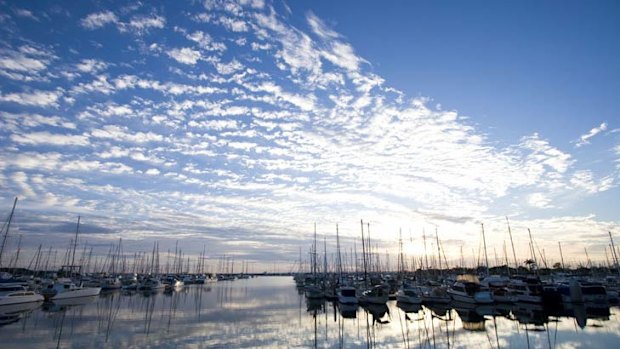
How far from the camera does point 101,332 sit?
83.3ft

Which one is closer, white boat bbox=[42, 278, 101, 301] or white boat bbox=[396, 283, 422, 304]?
white boat bbox=[396, 283, 422, 304]

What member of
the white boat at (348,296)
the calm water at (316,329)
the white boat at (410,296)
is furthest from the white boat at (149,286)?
the white boat at (410,296)

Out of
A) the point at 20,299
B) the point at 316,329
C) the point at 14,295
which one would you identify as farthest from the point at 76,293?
the point at 316,329

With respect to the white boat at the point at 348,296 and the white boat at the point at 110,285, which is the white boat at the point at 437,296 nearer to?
the white boat at the point at 348,296

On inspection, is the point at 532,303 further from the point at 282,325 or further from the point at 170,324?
the point at 170,324

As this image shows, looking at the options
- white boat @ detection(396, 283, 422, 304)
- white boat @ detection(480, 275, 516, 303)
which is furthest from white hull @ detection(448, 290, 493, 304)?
white boat @ detection(396, 283, 422, 304)

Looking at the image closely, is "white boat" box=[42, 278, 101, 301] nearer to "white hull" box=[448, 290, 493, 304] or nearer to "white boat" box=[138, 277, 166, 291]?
"white boat" box=[138, 277, 166, 291]

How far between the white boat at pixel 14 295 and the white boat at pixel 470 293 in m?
49.1

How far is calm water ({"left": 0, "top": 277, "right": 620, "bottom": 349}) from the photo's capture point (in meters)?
22.2

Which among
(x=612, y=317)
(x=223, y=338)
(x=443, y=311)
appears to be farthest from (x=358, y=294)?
(x=223, y=338)

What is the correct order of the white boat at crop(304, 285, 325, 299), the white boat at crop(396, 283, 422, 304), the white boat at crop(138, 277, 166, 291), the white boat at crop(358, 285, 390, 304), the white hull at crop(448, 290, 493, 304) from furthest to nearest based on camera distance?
the white boat at crop(138, 277, 166, 291) → the white boat at crop(304, 285, 325, 299) → the white boat at crop(358, 285, 390, 304) → the white boat at crop(396, 283, 422, 304) → the white hull at crop(448, 290, 493, 304)

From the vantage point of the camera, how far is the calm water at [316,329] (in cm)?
2223

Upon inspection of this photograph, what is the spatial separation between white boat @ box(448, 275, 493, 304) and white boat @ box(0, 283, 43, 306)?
161 feet

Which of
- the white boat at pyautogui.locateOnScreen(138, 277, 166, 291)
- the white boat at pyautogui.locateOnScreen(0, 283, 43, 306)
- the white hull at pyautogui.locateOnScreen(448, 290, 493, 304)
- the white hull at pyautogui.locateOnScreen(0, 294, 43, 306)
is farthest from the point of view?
the white boat at pyautogui.locateOnScreen(138, 277, 166, 291)
